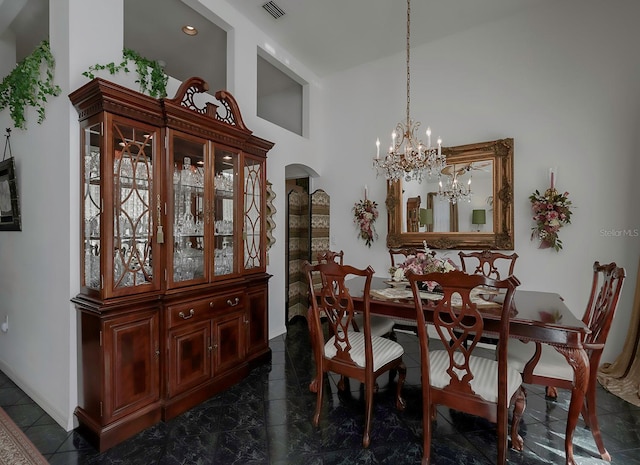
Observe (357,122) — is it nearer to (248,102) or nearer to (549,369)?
(248,102)

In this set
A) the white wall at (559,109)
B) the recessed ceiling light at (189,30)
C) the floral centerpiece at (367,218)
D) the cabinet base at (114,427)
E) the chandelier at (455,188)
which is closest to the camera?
the cabinet base at (114,427)

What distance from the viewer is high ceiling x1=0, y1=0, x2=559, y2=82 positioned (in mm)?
3303

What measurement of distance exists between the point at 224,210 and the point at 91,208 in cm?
96

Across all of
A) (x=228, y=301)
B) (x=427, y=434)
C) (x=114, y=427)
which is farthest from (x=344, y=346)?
(x=114, y=427)

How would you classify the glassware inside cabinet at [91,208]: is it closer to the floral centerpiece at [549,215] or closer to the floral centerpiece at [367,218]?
the floral centerpiece at [367,218]

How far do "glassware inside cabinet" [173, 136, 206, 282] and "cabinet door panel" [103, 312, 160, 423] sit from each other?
0.40 metres

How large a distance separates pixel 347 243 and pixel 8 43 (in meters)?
4.41

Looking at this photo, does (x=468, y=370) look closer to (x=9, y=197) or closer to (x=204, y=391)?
(x=204, y=391)

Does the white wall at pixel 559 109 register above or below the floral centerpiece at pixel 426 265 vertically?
above

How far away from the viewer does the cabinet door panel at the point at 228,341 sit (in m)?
2.66

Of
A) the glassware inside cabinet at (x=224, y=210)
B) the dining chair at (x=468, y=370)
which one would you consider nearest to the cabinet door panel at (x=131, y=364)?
the glassware inside cabinet at (x=224, y=210)

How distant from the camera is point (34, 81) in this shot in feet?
7.43

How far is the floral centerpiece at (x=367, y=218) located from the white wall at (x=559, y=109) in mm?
1088

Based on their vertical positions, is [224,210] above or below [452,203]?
below
